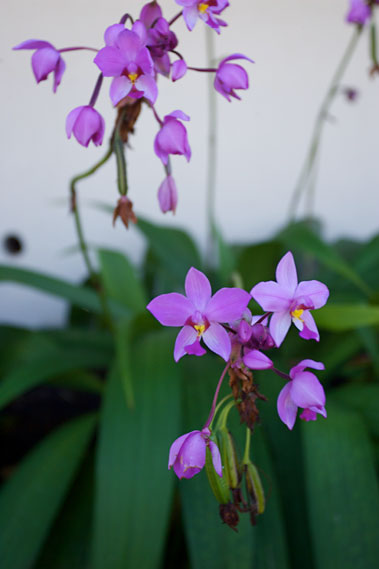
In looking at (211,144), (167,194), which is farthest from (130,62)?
(211,144)

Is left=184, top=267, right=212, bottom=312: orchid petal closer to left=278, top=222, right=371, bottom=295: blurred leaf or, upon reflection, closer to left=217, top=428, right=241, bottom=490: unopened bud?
left=217, top=428, right=241, bottom=490: unopened bud

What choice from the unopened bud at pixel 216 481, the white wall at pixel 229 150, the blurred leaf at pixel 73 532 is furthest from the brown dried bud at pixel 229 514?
the white wall at pixel 229 150

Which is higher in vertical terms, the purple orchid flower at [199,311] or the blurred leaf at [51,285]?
the blurred leaf at [51,285]

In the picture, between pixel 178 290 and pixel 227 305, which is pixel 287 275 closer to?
pixel 227 305

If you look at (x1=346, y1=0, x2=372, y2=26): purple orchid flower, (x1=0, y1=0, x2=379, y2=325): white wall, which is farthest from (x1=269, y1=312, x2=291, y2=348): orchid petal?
(x1=0, y1=0, x2=379, y2=325): white wall

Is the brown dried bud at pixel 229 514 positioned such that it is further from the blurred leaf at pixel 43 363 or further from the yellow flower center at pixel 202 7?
the blurred leaf at pixel 43 363
